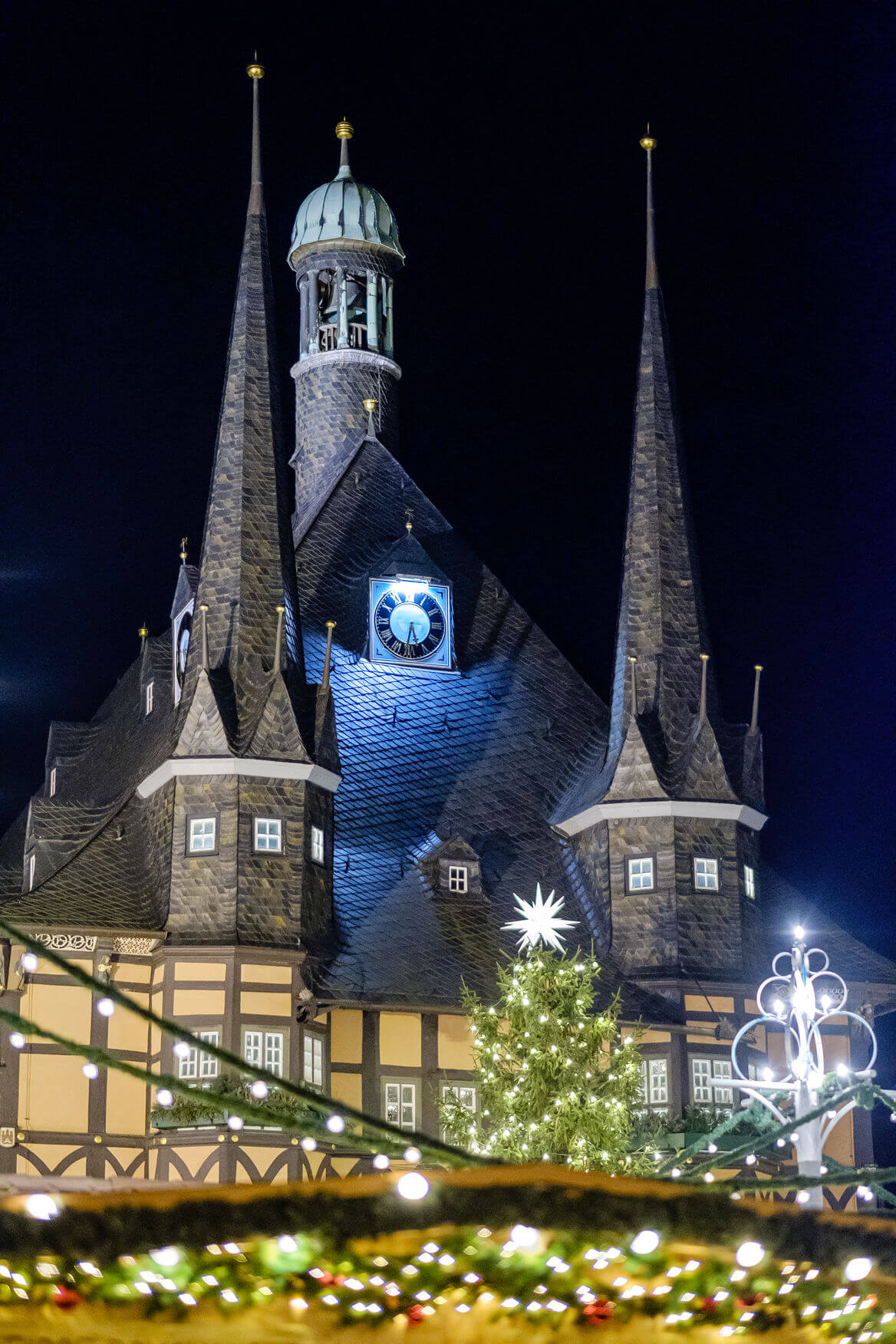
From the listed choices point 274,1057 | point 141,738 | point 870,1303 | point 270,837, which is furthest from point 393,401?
point 870,1303

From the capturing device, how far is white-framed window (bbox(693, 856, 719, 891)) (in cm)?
4044

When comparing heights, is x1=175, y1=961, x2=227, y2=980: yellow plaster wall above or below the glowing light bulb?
above

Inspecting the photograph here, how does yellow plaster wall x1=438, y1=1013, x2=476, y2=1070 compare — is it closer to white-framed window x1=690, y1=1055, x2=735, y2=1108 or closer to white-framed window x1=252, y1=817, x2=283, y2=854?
white-framed window x1=690, y1=1055, x2=735, y2=1108

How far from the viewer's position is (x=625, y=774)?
134ft

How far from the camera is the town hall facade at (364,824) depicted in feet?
120

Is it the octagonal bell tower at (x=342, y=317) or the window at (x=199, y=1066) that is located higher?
the octagonal bell tower at (x=342, y=317)

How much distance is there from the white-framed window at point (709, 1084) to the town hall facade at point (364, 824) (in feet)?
0.19

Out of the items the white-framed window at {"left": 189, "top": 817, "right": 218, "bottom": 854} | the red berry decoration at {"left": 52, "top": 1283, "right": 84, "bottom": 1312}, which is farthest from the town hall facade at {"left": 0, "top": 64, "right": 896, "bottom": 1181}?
the red berry decoration at {"left": 52, "top": 1283, "right": 84, "bottom": 1312}

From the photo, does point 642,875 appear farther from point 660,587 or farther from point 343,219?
point 343,219

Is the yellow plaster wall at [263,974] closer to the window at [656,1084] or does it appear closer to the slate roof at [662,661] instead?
the window at [656,1084]

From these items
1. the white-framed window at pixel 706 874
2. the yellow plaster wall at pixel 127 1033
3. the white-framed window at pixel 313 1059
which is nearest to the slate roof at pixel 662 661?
the white-framed window at pixel 706 874

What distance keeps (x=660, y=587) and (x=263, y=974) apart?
11.1 m

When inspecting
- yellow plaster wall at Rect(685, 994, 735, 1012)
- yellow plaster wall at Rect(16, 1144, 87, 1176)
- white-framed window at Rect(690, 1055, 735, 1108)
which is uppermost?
yellow plaster wall at Rect(685, 994, 735, 1012)

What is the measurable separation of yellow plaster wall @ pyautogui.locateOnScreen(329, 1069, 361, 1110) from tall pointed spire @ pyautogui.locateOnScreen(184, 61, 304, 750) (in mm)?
5836
